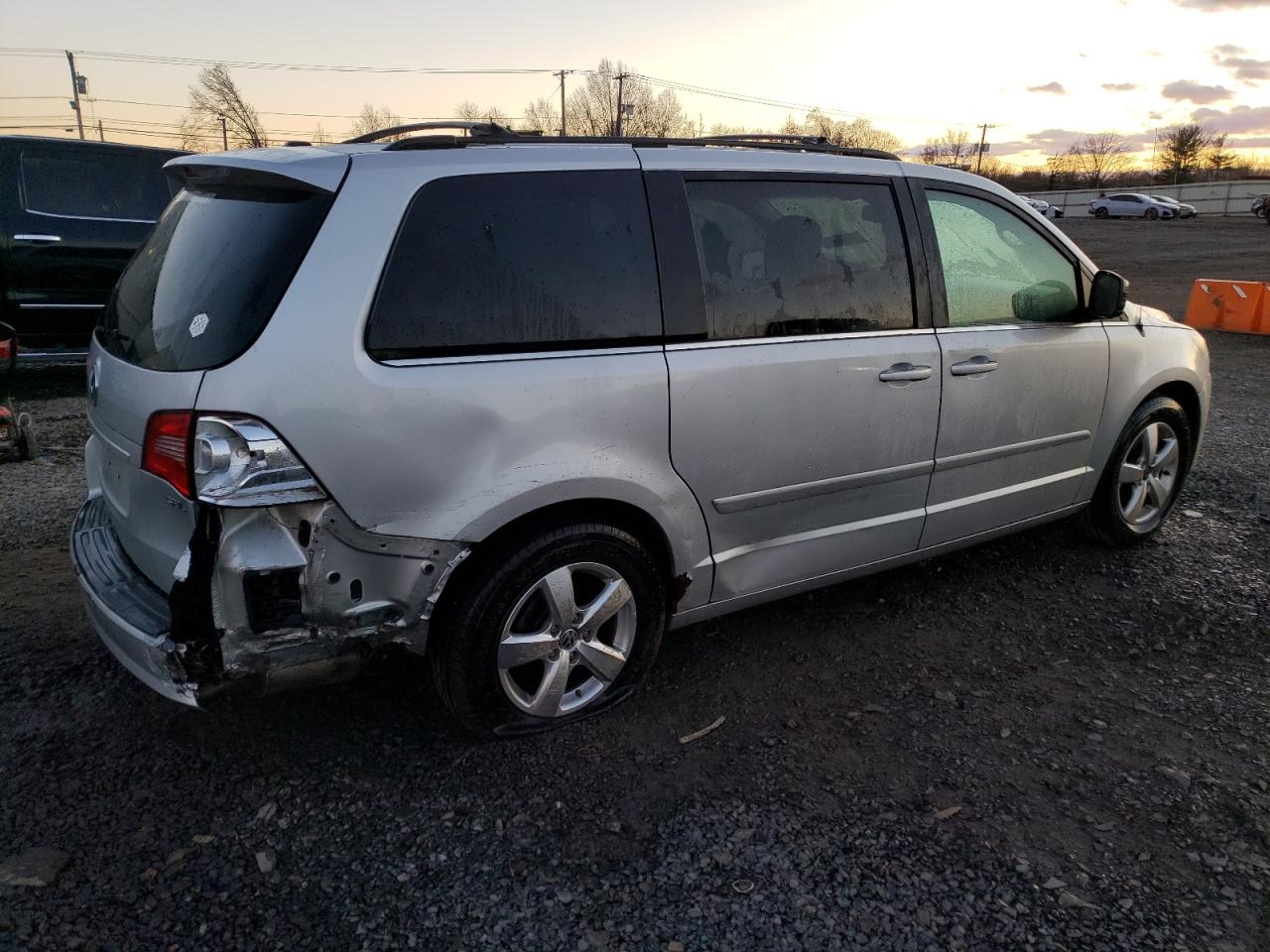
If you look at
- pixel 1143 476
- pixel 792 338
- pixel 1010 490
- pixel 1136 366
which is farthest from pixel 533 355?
pixel 1143 476

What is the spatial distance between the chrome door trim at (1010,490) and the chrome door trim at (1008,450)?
0.50ft

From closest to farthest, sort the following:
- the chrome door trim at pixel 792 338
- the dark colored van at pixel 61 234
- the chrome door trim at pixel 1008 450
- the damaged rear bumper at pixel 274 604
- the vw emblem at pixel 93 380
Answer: the damaged rear bumper at pixel 274 604 < the vw emblem at pixel 93 380 < the chrome door trim at pixel 792 338 < the chrome door trim at pixel 1008 450 < the dark colored van at pixel 61 234

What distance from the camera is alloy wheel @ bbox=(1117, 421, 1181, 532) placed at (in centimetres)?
446

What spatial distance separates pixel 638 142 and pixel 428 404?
4.00 ft

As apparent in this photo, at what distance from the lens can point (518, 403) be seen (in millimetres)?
2555

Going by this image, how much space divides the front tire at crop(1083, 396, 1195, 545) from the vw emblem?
4.18 m

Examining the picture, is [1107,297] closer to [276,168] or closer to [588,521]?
[588,521]

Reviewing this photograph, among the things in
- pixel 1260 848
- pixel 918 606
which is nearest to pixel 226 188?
pixel 918 606

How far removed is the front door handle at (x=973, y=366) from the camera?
3488 millimetres

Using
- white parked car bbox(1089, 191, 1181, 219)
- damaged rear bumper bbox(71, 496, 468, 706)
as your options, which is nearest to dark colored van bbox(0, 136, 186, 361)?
damaged rear bumper bbox(71, 496, 468, 706)

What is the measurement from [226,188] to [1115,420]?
381 cm

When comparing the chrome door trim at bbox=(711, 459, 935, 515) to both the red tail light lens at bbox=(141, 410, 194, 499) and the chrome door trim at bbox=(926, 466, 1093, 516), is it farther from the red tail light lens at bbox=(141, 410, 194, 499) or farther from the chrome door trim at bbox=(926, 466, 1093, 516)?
the red tail light lens at bbox=(141, 410, 194, 499)

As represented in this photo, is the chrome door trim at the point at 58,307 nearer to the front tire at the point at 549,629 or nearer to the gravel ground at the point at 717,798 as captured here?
the gravel ground at the point at 717,798

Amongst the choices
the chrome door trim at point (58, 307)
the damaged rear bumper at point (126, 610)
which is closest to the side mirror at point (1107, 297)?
the damaged rear bumper at point (126, 610)
